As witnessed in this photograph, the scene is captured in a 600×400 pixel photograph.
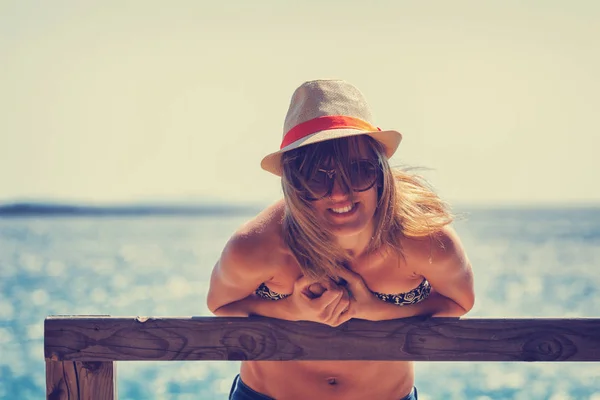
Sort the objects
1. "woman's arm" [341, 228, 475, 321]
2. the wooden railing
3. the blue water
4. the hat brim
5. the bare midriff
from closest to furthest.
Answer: the wooden railing
the hat brim
"woman's arm" [341, 228, 475, 321]
the bare midriff
the blue water

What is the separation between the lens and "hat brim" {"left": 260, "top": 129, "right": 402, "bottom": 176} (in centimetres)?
226

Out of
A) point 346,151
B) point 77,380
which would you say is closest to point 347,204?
point 346,151

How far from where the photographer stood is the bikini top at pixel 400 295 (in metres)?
2.45

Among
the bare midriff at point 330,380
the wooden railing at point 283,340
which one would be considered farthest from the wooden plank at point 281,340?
the bare midriff at point 330,380

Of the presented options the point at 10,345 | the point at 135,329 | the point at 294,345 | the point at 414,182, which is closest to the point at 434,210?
the point at 414,182

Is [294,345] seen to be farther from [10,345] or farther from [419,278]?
[10,345]

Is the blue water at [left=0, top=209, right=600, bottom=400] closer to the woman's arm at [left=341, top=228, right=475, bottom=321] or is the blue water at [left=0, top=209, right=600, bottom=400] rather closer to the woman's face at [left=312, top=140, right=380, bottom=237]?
the woman's arm at [left=341, top=228, right=475, bottom=321]

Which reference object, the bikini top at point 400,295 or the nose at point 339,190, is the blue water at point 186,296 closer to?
the bikini top at point 400,295

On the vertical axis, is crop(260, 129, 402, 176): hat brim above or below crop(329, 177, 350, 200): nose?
above

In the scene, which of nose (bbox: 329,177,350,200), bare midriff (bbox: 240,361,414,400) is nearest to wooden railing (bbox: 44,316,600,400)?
nose (bbox: 329,177,350,200)

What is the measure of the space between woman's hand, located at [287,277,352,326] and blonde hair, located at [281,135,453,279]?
0.04 meters

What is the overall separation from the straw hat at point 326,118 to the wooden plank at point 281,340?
1.84 feet

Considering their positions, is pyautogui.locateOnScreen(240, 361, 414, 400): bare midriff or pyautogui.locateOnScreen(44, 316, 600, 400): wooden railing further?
pyautogui.locateOnScreen(240, 361, 414, 400): bare midriff

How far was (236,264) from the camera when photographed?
2404 millimetres
